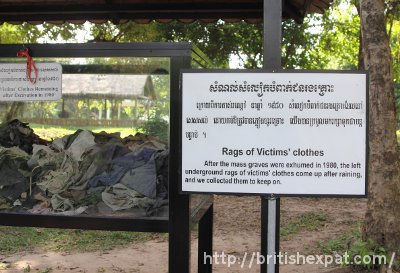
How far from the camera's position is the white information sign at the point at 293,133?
7.87 ft

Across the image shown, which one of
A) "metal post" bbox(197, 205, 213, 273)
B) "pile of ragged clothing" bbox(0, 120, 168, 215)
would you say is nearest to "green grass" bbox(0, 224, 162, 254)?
"metal post" bbox(197, 205, 213, 273)

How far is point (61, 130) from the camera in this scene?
3482 mm

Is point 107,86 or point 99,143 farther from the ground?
point 107,86

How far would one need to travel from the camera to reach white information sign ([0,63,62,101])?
2.89m

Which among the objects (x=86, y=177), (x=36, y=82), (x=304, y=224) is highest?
(x=36, y=82)

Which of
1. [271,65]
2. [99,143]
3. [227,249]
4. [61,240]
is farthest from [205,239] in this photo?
[61,240]

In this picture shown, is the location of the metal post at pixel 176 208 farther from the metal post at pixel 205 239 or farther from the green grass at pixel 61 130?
the metal post at pixel 205 239

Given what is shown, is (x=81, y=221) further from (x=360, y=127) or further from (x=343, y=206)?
(x=343, y=206)

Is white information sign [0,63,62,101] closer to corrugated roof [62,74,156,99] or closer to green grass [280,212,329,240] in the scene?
A: corrugated roof [62,74,156,99]

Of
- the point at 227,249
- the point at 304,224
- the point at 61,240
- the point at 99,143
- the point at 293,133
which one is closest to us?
the point at 293,133

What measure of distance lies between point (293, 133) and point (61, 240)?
5.56m

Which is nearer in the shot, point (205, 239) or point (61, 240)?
point (205, 239)
